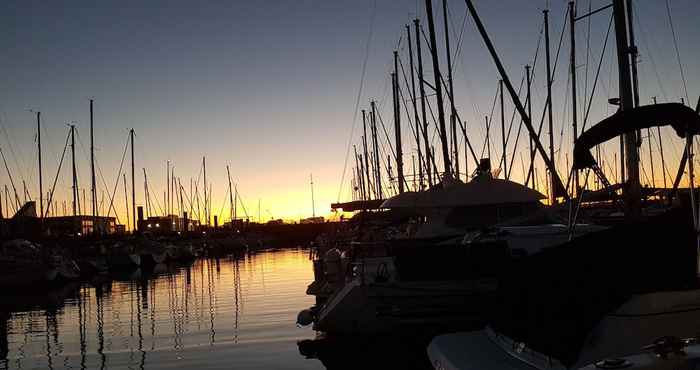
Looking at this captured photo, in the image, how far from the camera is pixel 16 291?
40031 millimetres

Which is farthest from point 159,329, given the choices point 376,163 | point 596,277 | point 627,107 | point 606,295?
point 376,163

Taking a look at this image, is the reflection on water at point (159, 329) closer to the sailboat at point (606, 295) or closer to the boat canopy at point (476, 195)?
the boat canopy at point (476, 195)

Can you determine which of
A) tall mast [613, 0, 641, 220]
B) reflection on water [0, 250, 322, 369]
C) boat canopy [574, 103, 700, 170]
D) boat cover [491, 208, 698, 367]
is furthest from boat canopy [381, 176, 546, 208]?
boat cover [491, 208, 698, 367]

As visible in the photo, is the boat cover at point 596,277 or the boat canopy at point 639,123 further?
the boat canopy at point 639,123

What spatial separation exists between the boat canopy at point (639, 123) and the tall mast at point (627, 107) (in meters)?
6.47

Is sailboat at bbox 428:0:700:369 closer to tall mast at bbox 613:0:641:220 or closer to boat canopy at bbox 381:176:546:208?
tall mast at bbox 613:0:641:220

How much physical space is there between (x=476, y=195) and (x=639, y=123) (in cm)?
1137

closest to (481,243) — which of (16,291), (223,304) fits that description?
(223,304)

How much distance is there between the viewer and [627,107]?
51.5 feet

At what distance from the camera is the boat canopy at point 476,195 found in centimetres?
1995

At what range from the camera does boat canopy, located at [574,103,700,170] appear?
8.22 metres

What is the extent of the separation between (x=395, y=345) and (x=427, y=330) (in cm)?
73

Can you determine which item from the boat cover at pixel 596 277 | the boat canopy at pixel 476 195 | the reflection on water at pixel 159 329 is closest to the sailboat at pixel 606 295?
the boat cover at pixel 596 277

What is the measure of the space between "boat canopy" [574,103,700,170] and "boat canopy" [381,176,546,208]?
411 inches
